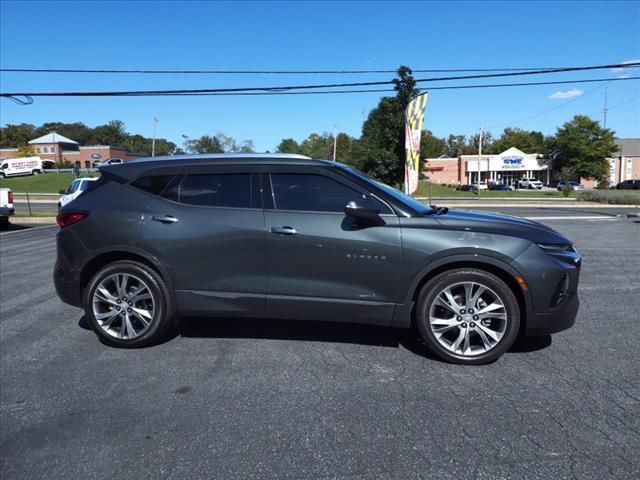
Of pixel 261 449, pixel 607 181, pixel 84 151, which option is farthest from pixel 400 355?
pixel 84 151

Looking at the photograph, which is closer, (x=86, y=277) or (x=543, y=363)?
(x=543, y=363)

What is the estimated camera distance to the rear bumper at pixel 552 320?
13.2ft

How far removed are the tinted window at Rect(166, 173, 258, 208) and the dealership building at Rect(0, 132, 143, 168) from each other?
107m

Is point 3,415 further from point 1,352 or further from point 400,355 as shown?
point 400,355

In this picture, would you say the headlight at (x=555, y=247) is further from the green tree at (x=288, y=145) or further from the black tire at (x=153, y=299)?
the green tree at (x=288, y=145)

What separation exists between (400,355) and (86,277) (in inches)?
119

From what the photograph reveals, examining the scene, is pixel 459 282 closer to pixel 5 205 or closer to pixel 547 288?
pixel 547 288

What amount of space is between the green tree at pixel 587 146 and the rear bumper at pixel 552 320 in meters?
79.9

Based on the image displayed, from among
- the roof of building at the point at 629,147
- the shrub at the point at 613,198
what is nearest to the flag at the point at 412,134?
the shrub at the point at 613,198

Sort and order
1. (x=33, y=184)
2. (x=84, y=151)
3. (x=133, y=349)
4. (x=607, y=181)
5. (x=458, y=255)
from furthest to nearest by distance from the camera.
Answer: (x=84, y=151), (x=607, y=181), (x=33, y=184), (x=133, y=349), (x=458, y=255)

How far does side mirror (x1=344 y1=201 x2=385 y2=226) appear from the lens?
13.3 feet

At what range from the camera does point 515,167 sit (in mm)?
88000

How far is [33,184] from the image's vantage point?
191ft

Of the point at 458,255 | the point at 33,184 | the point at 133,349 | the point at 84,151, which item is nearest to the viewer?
the point at 458,255
